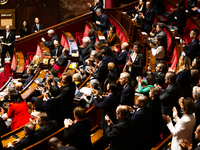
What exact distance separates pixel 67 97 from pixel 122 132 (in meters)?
1.22

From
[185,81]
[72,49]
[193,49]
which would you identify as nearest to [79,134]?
[185,81]

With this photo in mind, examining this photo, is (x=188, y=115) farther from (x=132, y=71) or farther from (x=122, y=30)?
(x=122, y=30)

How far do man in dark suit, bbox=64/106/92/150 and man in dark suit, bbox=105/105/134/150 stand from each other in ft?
0.73

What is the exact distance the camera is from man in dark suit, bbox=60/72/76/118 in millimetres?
3412

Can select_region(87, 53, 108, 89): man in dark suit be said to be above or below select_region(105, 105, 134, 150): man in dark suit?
above

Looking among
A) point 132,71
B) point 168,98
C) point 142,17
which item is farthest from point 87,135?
point 142,17

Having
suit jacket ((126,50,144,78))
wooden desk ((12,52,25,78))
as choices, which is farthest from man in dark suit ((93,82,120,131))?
wooden desk ((12,52,25,78))

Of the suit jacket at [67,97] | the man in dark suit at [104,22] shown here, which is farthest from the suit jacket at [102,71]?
the man in dark suit at [104,22]

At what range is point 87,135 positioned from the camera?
8.48 ft

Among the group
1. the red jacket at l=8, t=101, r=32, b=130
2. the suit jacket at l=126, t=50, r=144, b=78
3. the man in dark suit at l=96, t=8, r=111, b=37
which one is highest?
the man in dark suit at l=96, t=8, r=111, b=37

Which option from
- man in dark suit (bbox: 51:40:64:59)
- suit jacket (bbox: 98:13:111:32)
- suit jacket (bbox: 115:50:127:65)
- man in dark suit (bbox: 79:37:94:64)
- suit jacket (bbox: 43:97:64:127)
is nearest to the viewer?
suit jacket (bbox: 43:97:64:127)

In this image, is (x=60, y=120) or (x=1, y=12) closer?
(x=60, y=120)

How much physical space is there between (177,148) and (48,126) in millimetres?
1306

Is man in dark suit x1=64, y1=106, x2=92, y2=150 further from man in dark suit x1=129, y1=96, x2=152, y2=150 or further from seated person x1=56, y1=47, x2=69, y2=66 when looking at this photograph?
seated person x1=56, y1=47, x2=69, y2=66
